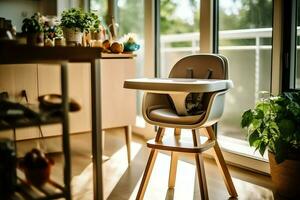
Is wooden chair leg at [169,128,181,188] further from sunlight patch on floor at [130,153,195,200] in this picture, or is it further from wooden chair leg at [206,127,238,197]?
wooden chair leg at [206,127,238,197]

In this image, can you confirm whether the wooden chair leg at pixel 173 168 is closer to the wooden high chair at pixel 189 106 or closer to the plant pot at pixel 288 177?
the wooden high chair at pixel 189 106

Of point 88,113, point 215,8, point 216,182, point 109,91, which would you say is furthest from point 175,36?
point 88,113

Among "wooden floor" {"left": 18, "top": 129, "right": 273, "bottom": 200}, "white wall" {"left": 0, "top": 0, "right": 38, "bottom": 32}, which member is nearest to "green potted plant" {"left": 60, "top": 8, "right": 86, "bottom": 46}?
"wooden floor" {"left": 18, "top": 129, "right": 273, "bottom": 200}

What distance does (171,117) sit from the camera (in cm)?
206

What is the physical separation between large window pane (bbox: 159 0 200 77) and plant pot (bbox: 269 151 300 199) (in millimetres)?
1630

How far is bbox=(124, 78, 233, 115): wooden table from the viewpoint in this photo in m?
1.82

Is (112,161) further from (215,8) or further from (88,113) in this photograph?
(88,113)

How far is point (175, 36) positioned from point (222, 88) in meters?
2.80

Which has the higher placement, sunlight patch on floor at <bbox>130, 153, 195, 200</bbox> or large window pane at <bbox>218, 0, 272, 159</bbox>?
large window pane at <bbox>218, 0, 272, 159</bbox>

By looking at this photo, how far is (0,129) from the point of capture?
1.21 meters

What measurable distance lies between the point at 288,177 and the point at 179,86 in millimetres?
880

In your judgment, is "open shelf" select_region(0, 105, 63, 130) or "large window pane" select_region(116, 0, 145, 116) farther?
"large window pane" select_region(116, 0, 145, 116)

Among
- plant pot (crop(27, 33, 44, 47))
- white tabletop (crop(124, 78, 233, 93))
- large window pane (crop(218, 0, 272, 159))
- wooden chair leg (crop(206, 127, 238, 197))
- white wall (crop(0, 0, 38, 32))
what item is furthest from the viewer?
white wall (crop(0, 0, 38, 32))

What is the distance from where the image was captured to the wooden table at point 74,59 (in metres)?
1.16
